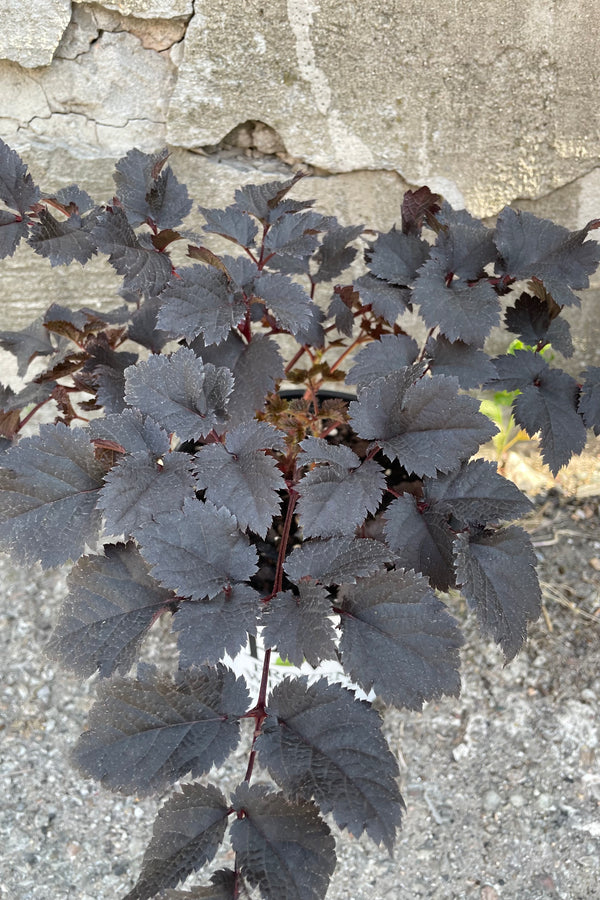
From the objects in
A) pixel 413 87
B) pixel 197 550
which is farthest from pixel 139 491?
pixel 413 87

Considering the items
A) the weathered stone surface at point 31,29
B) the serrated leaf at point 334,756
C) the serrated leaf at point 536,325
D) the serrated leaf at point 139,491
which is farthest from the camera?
the weathered stone surface at point 31,29

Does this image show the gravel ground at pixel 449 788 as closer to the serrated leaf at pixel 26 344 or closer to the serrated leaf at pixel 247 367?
the serrated leaf at pixel 26 344

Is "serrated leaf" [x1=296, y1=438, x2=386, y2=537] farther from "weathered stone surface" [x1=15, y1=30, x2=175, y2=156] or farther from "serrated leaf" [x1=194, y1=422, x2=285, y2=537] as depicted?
"weathered stone surface" [x1=15, y1=30, x2=175, y2=156]

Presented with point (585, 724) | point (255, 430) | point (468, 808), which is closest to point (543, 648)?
point (585, 724)

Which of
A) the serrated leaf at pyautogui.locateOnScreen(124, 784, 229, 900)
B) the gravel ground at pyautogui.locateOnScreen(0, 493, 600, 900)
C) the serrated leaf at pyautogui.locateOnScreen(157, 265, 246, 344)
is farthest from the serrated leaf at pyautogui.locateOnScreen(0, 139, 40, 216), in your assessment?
the gravel ground at pyautogui.locateOnScreen(0, 493, 600, 900)

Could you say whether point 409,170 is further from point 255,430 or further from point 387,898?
point 387,898

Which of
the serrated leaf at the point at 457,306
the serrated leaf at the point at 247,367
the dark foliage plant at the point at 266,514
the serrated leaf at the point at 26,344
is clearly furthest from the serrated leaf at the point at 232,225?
the serrated leaf at the point at 26,344
